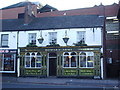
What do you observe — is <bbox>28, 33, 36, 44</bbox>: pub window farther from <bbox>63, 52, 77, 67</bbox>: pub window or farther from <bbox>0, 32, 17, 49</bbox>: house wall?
<bbox>63, 52, 77, 67</bbox>: pub window

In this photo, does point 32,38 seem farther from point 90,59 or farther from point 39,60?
point 90,59

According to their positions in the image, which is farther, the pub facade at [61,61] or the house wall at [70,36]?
the house wall at [70,36]

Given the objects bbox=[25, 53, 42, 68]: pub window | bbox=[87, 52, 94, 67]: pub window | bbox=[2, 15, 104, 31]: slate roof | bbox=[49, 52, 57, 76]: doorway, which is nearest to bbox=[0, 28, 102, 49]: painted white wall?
bbox=[2, 15, 104, 31]: slate roof

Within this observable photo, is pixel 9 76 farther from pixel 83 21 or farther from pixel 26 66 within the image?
pixel 83 21

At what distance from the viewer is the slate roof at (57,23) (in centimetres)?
2176

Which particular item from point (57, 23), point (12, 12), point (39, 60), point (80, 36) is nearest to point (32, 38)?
point (39, 60)

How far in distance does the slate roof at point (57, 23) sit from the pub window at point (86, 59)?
319 centimetres

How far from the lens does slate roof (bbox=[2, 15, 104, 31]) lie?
2176 cm

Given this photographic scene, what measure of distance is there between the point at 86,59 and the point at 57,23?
5.96 m

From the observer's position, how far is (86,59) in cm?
2091

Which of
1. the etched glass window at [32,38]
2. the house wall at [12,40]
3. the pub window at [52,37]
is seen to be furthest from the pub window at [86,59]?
the house wall at [12,40]

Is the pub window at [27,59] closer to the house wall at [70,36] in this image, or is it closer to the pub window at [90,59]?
the house wall at [70,36]

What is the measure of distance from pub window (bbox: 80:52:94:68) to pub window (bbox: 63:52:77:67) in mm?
803

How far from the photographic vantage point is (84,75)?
20734mm
